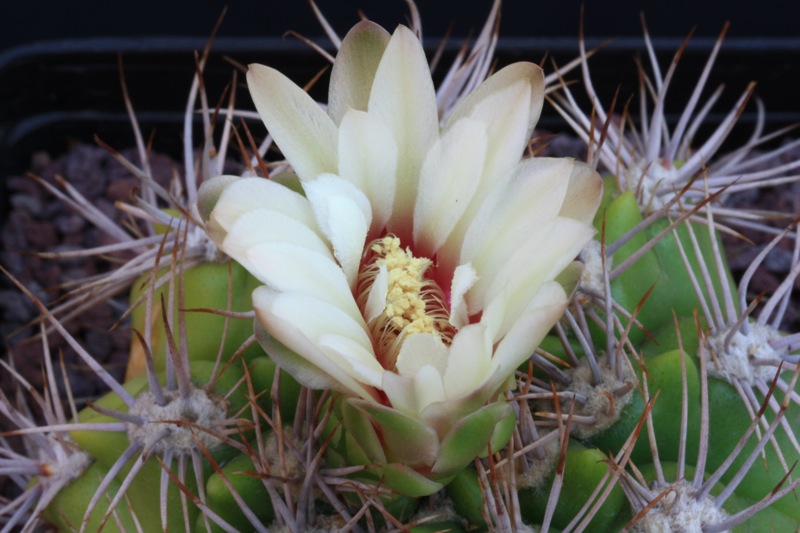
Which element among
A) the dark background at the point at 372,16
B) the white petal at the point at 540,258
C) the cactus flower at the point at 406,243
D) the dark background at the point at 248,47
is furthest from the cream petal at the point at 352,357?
the dark background at the point at 372,16

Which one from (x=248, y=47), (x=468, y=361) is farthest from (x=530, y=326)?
(x=248, y=47)

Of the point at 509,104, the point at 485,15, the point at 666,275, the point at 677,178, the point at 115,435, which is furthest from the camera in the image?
the point at 485,15

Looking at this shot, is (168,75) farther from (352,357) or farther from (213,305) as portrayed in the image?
(352,357)

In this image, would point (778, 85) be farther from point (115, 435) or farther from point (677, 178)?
point (115, 435)

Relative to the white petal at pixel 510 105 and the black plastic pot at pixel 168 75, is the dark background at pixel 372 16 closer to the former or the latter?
the black plastic pot at pixel 168 75

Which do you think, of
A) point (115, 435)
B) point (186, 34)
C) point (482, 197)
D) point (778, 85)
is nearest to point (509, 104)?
point (482, 197)

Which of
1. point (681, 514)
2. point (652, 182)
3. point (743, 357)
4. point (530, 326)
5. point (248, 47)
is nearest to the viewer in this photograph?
point (530, 326)
